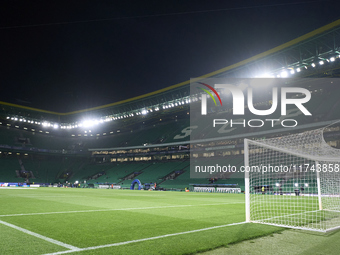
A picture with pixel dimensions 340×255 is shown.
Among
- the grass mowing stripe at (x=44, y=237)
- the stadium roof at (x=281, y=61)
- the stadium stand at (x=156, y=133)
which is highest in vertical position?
the stadium roof at (x=281, y=61)

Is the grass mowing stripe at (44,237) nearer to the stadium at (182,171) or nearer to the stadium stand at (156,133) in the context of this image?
the stadium at (182,171)

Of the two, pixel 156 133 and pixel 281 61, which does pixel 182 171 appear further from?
pixel 281 61

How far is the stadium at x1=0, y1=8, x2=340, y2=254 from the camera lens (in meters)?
5.24

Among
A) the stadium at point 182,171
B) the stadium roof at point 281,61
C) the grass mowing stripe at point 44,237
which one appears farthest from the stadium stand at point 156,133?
the grass mowing stripe at point 44,237

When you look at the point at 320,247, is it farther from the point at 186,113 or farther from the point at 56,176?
the point at 56,176

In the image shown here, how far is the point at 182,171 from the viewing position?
45375 mm

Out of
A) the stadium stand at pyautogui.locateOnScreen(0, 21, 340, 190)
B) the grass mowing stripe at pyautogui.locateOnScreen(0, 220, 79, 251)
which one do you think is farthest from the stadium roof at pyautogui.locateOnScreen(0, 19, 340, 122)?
the grass mowing stripe at pyautogui.locateOnScreen(0, 220, 79, 251)

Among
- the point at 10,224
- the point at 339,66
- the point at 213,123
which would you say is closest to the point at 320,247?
the point at 10,224

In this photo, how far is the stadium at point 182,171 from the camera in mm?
5238

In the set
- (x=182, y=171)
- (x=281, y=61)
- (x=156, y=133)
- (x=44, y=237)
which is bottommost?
(x=44, y=237)

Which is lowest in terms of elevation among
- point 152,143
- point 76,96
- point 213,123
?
point 152,143

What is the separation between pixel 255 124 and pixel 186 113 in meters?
19.3

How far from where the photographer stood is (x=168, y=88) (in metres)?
45.4

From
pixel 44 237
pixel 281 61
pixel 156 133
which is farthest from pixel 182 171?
pixel 44 237
